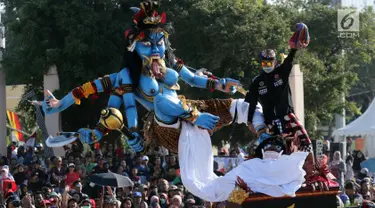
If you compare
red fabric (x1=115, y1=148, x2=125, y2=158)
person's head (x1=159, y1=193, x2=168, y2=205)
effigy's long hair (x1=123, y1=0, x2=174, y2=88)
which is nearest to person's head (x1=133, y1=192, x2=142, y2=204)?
person's head (x1=159, y1=193, x2=168, y2=205)

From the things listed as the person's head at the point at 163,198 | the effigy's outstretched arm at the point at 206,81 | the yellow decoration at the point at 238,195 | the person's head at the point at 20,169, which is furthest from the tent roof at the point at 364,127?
the yellow decoration at the point at 238,195

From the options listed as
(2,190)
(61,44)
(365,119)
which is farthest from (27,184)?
(365,119)

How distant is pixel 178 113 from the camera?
421 inches

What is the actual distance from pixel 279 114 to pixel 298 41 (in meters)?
0.85

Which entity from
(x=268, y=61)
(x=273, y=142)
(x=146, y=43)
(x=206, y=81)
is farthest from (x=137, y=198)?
(x=273, y=142)

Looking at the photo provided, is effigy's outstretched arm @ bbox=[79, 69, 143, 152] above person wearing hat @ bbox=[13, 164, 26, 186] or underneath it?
above

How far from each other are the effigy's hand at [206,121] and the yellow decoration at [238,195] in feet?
3.25

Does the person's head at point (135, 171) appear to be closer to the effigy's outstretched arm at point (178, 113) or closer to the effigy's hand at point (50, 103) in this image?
the effigy's hand at point (50, 103)

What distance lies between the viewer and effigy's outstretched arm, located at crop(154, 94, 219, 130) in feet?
35.1

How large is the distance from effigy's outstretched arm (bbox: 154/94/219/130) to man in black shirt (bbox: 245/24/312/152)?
1.82 feet

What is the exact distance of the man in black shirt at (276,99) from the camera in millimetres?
10852

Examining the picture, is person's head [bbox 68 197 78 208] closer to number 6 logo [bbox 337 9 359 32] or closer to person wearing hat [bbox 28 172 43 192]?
person wearing hat [bbox 28 172 43 192]

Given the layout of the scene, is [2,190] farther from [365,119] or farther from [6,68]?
[365,119]

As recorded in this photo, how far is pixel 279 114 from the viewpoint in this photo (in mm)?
10867
